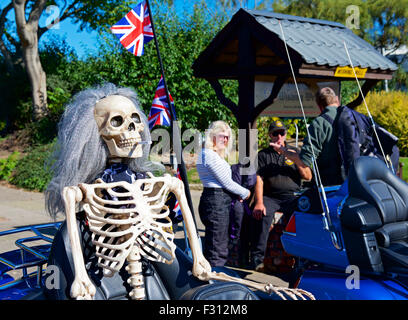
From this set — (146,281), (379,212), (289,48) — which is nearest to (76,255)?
(146,281)

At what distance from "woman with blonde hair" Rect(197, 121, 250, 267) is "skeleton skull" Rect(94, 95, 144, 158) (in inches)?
88.6

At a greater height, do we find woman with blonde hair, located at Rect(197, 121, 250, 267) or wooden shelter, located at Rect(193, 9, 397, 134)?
wooden shelter, located at Rect(193, 9, 397, 134)

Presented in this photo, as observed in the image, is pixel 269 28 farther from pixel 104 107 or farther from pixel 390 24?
pixel 390 24

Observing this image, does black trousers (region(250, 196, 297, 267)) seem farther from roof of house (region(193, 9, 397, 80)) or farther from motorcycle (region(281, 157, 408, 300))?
motorcycle (region(281, 157, 408, 300))

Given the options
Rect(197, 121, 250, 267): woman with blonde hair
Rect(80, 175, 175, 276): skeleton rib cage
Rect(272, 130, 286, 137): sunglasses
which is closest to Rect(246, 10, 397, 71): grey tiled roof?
Rect(272, 130, 286, 137): sunglasses

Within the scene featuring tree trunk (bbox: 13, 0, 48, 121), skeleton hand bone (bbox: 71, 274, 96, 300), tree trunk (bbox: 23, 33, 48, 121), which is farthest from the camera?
tree trunk (bbox: 23, 33, 48, 121)

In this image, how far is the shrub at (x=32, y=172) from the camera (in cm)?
1108

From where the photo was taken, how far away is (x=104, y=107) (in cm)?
242

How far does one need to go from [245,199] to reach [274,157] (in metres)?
0.57

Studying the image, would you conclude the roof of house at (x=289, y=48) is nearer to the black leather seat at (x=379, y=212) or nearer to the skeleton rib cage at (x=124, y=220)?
the black leather seat at (x=379, y=212)

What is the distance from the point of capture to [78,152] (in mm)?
2379

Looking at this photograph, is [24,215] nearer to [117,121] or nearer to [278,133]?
[278,133]

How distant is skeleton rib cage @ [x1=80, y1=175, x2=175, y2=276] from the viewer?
6.75 feet
